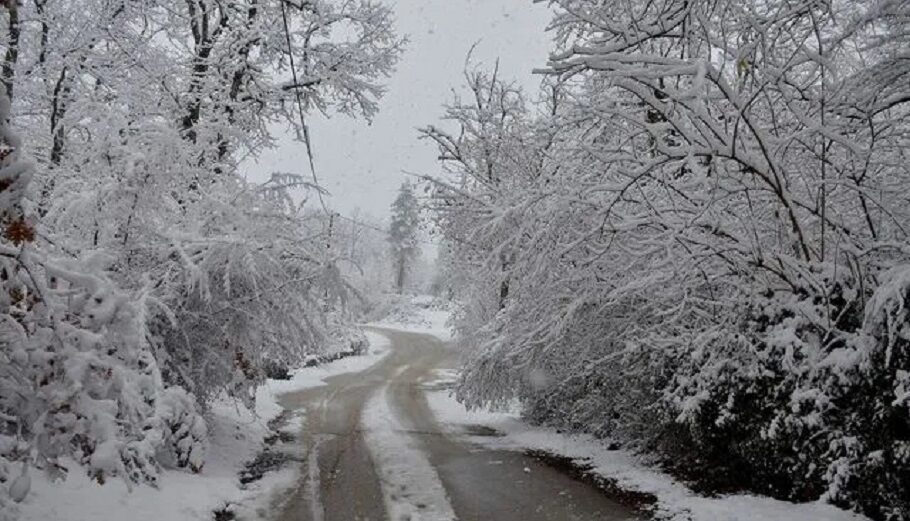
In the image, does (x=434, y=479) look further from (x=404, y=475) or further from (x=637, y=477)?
(x=637, y=477)

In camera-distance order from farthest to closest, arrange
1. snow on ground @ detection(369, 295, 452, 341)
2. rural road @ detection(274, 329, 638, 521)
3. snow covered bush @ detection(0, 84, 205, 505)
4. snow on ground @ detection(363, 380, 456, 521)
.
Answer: snow on ground @ detection(369, 295, 452, 341), snow on ground @ detection(363, 380, 456, 521), rural road @ detection(274, 329, 638, 521), snow covered bush @ detection(0, 84, 205, 505)

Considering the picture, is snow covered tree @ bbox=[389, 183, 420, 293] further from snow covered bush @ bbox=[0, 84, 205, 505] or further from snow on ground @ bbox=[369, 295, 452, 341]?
snow covered bush @ bbox=[0, 84, 205, 505]

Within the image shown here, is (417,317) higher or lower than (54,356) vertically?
higher

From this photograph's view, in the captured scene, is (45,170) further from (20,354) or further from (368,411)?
(368,411)

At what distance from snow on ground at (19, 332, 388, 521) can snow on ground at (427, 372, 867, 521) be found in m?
4.54

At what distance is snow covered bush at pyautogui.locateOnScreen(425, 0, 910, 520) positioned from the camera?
6664mm

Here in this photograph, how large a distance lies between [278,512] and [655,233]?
18.8 feet

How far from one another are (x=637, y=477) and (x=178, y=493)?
5.87 metres

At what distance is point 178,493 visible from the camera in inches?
313

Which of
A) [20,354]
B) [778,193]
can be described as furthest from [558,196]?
[20,354]

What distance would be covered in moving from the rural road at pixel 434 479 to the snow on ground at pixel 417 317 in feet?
131

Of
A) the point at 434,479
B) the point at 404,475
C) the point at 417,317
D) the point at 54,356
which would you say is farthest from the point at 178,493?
the point at 417,317

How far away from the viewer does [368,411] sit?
57.8ft

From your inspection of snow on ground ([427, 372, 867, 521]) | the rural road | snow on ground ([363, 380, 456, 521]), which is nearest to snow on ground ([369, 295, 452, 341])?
snow on ground ([427, 372, 867, 521])
